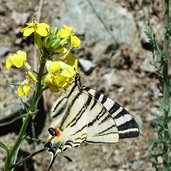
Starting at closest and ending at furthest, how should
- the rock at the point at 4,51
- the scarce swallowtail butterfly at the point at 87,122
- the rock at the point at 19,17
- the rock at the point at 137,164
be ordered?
1. the scarce swallowtail butterfly at the point at 87,122
2. the rock at the point at 137,164
3. the rock at the point at 4,51
4. the rock at the point at 19,17

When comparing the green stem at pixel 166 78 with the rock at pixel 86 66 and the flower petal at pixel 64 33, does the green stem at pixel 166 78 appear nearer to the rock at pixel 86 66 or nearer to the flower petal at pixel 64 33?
the flower petal at pixel 64 33

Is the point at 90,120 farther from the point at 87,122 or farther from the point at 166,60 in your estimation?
the point at 166,60

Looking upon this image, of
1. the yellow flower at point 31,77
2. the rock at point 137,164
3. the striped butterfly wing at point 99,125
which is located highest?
the yellow flower at point 31,77

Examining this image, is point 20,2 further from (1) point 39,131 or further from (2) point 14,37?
(1) point 39,131

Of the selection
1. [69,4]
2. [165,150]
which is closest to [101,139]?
[165,150]

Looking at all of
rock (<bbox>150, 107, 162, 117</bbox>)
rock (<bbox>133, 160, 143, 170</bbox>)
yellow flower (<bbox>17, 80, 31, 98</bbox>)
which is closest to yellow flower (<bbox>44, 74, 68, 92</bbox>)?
yellow flower (<bbox>17, 80, 31, 98</bbox>)

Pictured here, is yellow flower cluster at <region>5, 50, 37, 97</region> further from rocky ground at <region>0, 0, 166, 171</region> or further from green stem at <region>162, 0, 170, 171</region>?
rocky ground at <region>0, 0, 166, 171</region>

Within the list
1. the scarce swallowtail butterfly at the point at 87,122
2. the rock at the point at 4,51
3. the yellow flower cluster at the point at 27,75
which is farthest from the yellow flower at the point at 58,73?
the rock at the point at 4,51
